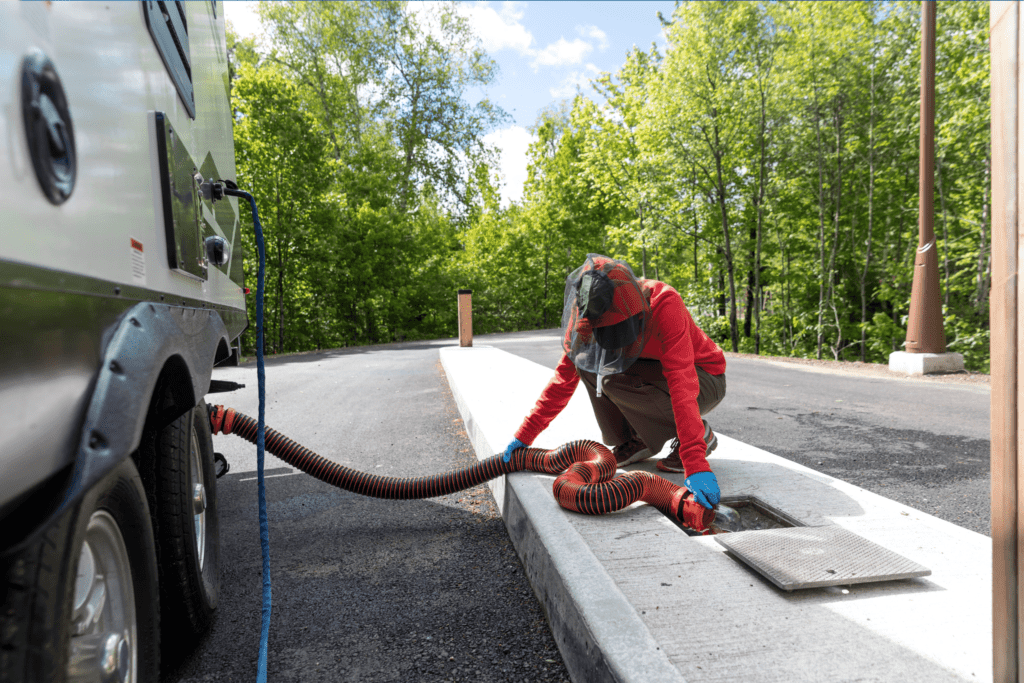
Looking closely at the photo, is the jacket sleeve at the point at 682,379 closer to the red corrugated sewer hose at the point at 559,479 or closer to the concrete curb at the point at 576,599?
the red corrugated sewer hose at the point at 559,479

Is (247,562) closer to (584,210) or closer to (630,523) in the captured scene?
(630,523)

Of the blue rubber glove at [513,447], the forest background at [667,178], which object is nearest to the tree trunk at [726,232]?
the forest background at [667,178]

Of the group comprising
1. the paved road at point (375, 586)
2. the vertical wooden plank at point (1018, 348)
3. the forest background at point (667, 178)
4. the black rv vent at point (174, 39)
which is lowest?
the paved road at point (375, 586)

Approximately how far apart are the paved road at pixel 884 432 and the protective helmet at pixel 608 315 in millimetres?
2076

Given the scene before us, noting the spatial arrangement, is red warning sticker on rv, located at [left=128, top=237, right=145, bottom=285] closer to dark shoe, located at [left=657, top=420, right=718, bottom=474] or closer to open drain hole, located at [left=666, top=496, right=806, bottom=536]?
open drain hole, located at [left=666, top=496, right=806, bottom=536]

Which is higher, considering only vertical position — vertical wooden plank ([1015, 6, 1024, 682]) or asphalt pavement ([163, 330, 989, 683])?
vertical wooden plank ([1015, 6, 1024, 682])

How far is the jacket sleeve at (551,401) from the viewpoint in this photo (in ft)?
12.0

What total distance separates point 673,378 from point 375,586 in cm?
183

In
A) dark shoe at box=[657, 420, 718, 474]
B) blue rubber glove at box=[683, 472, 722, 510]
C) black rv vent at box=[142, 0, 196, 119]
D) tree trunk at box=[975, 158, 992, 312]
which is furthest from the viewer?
tree trunk at box=[975, 158, 992, 312]

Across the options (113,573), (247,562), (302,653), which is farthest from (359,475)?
(113,573)

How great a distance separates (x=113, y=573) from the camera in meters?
1.50

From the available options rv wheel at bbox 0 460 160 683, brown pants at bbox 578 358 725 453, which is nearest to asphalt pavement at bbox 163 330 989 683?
rv wheel at bbox 0 460 160 683

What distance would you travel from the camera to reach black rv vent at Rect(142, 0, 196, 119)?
79.0 inches

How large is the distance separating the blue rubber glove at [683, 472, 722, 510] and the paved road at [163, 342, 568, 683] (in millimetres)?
974
